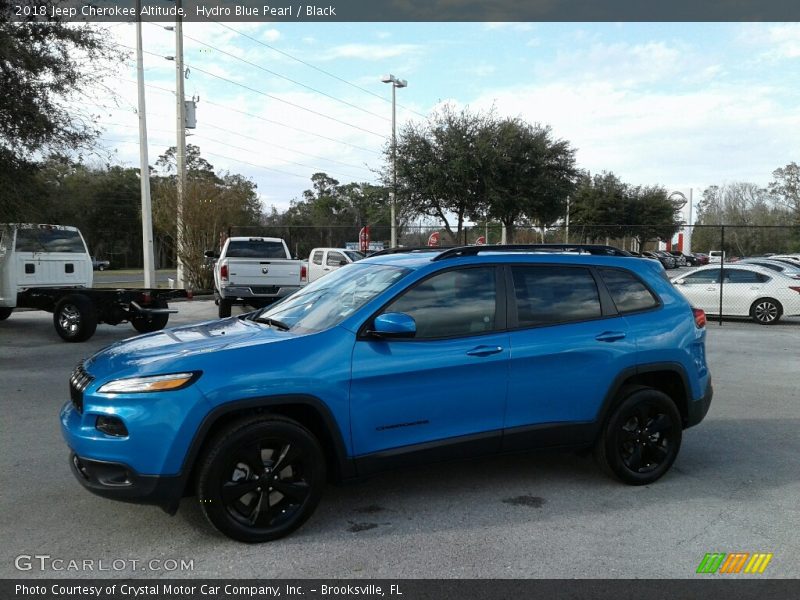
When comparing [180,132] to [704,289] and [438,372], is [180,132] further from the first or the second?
[438,372]

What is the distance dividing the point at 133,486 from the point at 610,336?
328cm

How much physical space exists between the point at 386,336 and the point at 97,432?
1724 mm

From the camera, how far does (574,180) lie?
27484 millimetres

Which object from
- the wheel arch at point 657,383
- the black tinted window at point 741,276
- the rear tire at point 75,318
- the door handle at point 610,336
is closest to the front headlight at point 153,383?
the door handle at point 610,336

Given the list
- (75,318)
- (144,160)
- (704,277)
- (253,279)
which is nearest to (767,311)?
(704,277)

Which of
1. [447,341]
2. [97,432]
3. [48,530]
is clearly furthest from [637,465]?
[48,530]

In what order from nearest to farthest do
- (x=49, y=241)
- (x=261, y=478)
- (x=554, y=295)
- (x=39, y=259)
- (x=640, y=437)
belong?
(x=261, y=478)
(x=554, y=295)
(x=640, y=437)
(x=39, y=259)
(x=49, y=241)

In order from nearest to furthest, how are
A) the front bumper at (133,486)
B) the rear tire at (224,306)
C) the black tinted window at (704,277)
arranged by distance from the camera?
the front bumper at (133,486), the rear tire at (224,306), the black tinted window at (704,277)

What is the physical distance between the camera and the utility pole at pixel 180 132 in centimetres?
2453

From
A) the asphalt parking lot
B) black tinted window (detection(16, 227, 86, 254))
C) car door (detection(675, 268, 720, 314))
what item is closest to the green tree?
black tinted window (detection(16, 227, 86, 254))

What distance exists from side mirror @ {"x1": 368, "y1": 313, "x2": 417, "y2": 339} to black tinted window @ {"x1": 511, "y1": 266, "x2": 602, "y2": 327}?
0.93 m

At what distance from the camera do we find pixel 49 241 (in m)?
13.0

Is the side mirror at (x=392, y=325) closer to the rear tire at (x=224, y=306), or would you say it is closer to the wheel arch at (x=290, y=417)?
the wheel arch at (x=290, y=417)

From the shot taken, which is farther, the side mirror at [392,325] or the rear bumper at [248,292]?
the rear bumper at [248,292]
